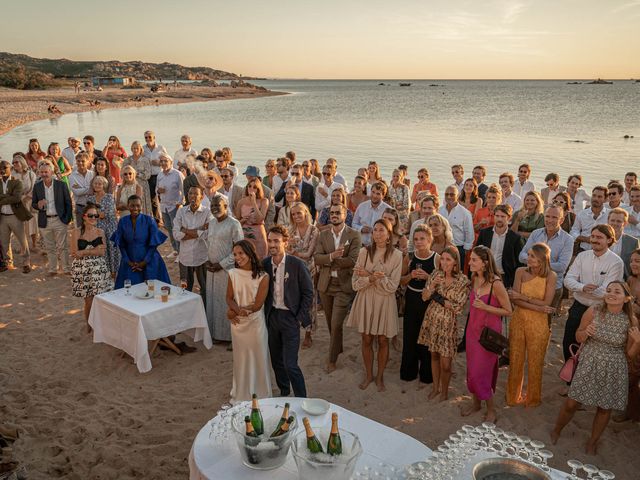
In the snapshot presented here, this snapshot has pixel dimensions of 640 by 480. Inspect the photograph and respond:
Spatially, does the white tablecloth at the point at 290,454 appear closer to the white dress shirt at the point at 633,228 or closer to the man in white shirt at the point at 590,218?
the man in white shirt at the point at 590,218

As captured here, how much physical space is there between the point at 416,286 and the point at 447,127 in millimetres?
42566

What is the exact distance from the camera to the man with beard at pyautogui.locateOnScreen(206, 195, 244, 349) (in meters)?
6.61

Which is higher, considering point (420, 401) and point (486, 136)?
point (486, 136)

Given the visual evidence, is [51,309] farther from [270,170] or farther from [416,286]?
[416,286]

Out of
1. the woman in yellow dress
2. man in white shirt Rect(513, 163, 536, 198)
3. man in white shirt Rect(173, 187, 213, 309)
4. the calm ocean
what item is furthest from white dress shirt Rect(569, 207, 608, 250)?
the calm ocean

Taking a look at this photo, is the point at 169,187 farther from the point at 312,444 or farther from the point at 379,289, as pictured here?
the point at 312,444

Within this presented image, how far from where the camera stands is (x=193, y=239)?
7238 mm

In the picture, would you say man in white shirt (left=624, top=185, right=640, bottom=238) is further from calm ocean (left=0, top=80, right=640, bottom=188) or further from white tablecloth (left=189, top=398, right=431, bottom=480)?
calm ocean (left=0, top=80, right=640, bottom=188)

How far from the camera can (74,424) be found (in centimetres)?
523

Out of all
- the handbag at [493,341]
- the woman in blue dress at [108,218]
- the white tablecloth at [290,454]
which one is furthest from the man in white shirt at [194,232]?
the white tablecloth at [290,454]

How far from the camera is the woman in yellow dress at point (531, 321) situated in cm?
516

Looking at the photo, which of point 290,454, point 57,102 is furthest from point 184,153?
point 57,102

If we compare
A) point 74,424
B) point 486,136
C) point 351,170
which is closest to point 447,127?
point 486,136

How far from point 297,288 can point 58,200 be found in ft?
19.4
